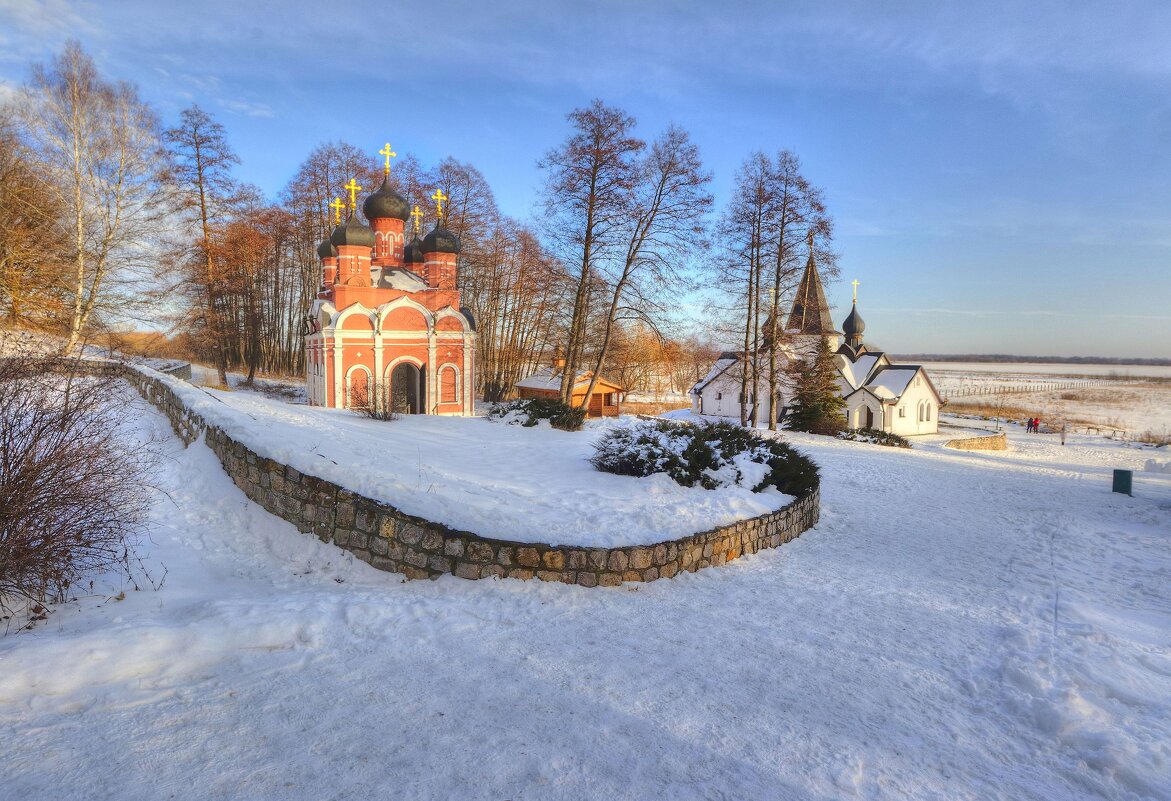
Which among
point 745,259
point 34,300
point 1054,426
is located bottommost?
point 1054,426

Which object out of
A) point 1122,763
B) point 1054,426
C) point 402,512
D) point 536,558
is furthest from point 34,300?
point 1054,426

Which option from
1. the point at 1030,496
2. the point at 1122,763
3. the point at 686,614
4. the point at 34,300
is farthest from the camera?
the point at 34,300

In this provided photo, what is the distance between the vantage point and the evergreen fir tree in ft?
75.8

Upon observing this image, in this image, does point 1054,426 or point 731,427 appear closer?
point 731,427

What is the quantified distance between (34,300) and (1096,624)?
19.3 m

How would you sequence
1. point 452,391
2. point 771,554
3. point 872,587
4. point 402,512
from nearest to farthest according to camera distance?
1. point 402,512
2. point 872,587
3. point 771,554
4. point 452,391

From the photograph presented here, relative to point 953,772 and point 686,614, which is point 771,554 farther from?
point 953,772

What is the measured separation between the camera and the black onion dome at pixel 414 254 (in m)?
23.4

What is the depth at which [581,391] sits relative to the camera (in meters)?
26.3

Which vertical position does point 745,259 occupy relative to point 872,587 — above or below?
above

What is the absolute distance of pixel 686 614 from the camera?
4949 millimetres

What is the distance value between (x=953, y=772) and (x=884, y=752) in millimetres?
315

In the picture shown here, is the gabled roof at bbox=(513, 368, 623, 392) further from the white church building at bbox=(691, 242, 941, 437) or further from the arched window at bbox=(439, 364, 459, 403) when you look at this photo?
the white church building at bbox=(691, 242, 941, 437)

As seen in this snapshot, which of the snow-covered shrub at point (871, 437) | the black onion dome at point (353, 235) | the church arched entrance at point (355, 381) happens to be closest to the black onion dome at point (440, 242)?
the black onion dome at point (353, 235)
